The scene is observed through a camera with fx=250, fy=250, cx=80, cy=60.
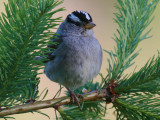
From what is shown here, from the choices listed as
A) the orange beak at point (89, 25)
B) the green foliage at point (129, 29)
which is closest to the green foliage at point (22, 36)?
the green foliage at point (129, 29)

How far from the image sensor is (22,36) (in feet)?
2.06

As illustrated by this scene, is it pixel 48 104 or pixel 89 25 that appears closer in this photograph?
pixel 48 104

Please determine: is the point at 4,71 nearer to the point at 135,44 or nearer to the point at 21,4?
the point at 21,4

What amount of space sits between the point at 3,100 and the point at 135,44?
0.52 m

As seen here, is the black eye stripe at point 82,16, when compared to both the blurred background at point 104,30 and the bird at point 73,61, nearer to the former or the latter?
the bird at point 73,61

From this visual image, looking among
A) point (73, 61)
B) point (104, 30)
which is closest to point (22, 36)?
point (73, 61)

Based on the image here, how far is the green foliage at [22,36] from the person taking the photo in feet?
1.96

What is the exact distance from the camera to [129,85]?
793mm

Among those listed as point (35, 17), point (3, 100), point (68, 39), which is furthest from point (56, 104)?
point (68, 39)

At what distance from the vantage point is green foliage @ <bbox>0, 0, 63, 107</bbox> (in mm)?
597

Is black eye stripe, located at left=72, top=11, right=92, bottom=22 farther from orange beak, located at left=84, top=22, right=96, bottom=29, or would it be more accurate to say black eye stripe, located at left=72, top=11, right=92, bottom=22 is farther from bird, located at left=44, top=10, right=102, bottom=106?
bird, located at left=44, top=10, right=102, bottom=106

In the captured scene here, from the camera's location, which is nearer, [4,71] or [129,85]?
[4,71]

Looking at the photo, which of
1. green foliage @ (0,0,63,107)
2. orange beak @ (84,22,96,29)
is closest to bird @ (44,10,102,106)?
orange beak @ (84,22,96,29)

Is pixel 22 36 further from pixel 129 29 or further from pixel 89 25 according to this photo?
pixel 89 25
